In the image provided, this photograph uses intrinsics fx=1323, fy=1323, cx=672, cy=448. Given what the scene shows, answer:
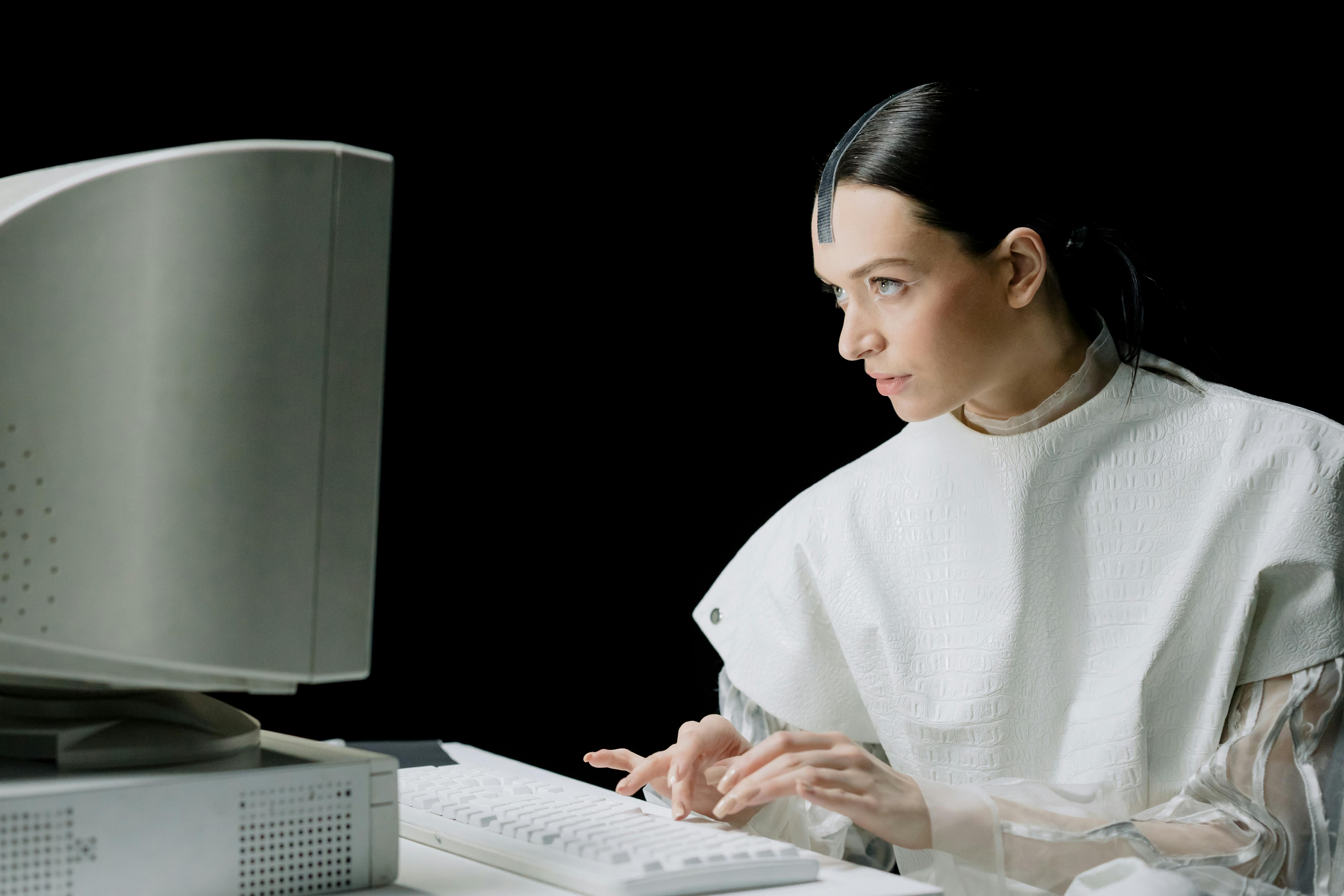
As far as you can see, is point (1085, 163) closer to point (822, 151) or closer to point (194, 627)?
point (822, 151)

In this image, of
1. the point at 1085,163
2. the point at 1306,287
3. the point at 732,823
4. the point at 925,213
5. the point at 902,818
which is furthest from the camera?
the point at 1306,287

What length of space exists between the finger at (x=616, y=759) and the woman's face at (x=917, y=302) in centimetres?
51

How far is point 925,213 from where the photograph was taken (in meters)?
1.47

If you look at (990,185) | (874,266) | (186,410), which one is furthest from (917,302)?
(186,410)

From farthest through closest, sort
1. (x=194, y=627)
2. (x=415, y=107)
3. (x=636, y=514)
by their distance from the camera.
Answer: (x=636, y=514) < (x=415, y=107) < (x=194, y=627)

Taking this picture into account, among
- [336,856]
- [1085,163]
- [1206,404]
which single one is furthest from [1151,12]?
[336,856]

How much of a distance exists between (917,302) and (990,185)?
16cm

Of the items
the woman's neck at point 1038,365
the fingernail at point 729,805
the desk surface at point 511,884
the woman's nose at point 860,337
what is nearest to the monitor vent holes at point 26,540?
the desk surface at point 511,884

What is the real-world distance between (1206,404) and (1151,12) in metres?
1.03

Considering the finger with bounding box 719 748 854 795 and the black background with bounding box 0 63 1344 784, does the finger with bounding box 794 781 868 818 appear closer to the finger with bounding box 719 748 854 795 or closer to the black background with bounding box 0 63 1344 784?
the finger with bounding box 719 748 854 795

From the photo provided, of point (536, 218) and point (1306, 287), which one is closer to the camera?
point (1306, 287)

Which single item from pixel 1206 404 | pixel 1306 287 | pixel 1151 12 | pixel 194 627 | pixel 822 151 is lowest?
pixel 194 627

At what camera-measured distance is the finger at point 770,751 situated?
3.56 feet

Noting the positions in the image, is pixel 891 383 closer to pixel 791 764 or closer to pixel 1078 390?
pixel 1078 390
